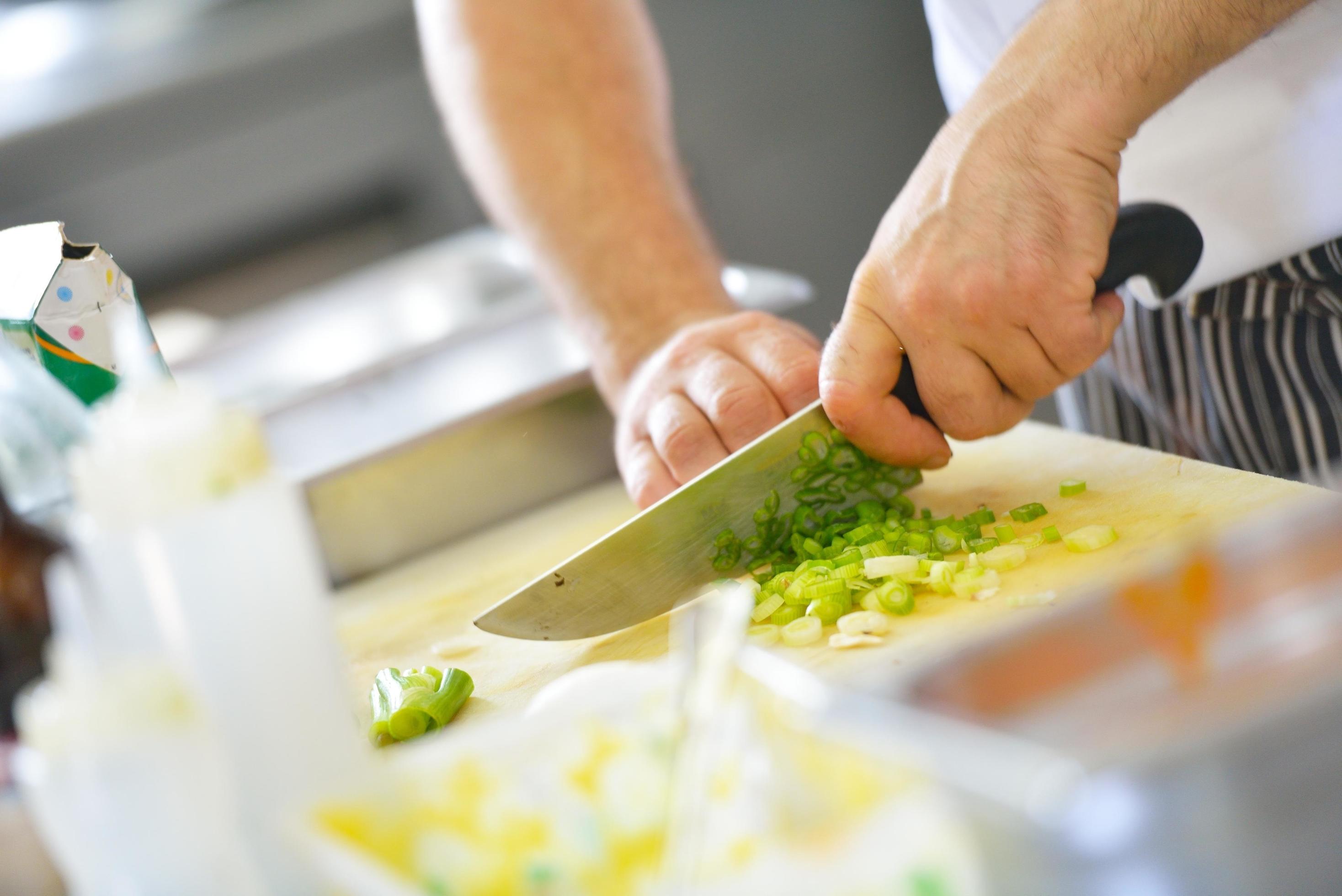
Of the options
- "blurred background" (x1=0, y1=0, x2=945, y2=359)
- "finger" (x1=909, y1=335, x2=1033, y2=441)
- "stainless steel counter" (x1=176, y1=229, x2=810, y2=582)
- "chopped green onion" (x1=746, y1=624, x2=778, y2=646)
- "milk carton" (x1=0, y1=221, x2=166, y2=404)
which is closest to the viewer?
"milk carton" (x1=0, y1=221, x2=166, y2=404)

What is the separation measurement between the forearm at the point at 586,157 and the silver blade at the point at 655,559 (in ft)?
1.18

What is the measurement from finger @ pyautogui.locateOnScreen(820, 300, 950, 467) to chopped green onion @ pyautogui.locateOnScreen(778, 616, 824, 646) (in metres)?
0.17

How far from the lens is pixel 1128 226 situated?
3.22 ft

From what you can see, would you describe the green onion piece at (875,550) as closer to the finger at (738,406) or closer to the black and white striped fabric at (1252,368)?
the finger at (738,406)

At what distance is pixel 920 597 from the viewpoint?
0.89 metres

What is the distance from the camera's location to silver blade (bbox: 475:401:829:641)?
924 millimetres

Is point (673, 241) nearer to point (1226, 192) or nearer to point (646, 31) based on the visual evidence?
point (646, 31)

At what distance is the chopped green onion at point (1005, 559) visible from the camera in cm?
89

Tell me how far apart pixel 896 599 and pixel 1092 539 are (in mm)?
138

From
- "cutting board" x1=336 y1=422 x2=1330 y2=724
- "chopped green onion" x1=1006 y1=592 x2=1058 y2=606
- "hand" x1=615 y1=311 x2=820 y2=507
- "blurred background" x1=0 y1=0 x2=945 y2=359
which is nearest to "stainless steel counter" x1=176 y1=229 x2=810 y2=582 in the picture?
"cutting board" x1=336 y1=422 x2=1330 y2=724

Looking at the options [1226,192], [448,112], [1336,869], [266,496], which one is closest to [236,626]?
[266,496]

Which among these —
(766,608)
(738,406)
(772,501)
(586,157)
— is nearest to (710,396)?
(738,406)

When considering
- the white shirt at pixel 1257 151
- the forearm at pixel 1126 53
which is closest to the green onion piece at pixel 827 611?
the forearm at pixel 1126 53

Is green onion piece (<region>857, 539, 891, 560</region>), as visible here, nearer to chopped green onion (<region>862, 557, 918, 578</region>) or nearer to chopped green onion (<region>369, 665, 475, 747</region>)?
chopped green onion (<region>862, 557, 918, 578</region>)
